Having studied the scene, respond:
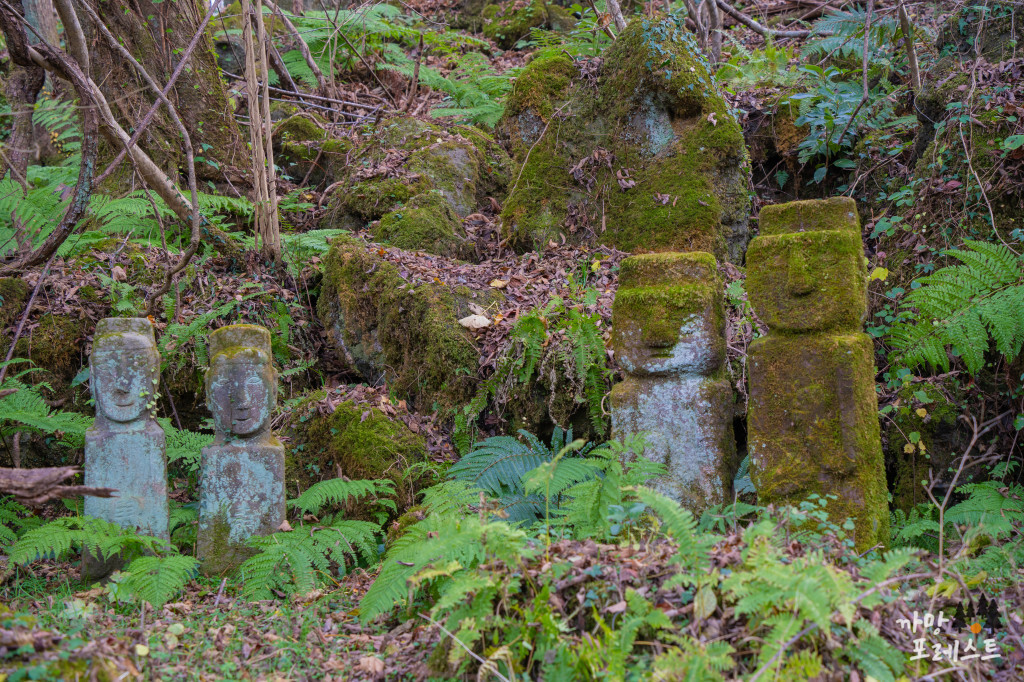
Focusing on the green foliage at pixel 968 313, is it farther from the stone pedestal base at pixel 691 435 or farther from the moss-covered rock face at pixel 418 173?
the moss-covered rock face at pixel 418 173

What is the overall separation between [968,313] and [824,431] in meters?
1.48

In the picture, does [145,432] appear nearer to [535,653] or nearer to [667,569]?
[535,653]

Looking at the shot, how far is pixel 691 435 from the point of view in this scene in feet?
12.9

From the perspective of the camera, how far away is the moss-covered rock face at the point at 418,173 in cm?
749

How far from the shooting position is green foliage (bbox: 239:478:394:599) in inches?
155

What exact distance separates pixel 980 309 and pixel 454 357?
11.6ft

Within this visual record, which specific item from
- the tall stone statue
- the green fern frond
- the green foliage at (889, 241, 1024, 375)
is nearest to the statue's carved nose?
the green foliage at (889, 241, 1024, 375)

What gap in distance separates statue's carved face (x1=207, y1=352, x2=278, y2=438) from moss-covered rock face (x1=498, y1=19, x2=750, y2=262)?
124 inches

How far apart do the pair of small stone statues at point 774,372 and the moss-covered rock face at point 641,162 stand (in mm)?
2112

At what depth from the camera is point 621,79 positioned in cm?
663

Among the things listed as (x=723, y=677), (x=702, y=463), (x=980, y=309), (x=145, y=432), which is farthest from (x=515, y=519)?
(x=980, y=309)

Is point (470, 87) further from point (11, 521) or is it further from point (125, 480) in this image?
point (11, 521)

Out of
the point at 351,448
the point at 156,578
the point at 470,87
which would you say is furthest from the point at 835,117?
the point at 156,578

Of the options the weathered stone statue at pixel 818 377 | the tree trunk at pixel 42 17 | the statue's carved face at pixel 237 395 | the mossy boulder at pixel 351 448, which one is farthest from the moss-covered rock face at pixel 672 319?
the tree trunk at pixel 42 17
